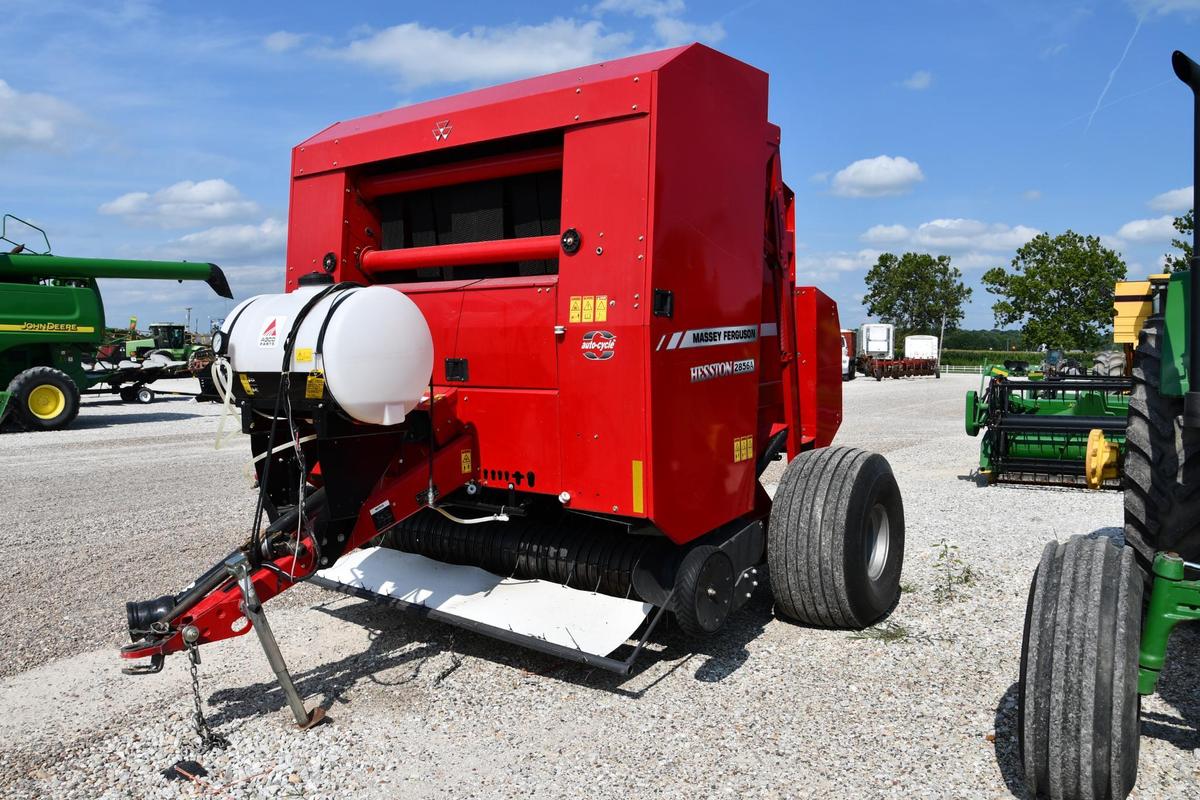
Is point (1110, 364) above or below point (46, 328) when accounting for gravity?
below

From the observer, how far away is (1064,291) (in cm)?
4222

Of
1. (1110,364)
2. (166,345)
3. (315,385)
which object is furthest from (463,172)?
(166,345)

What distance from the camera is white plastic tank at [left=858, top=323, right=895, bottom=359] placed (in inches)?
1722

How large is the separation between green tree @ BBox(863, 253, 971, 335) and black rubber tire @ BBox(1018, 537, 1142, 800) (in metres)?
70.4

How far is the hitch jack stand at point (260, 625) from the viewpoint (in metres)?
3.33

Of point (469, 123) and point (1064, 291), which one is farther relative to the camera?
point (1064, 291)

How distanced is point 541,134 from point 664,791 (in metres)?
2.86

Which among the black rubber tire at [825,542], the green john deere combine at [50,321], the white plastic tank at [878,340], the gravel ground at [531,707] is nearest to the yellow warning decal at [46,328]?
the green john deere combine at [50,321]

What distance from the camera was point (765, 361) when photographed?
4910 mm

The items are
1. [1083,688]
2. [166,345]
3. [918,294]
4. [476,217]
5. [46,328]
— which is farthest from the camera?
[918,294]

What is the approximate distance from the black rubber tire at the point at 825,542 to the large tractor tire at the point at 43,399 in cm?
1483

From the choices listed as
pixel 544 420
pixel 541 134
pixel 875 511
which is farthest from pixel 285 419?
pixel 875 511

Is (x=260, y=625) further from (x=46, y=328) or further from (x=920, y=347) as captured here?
(x=920, y=347)

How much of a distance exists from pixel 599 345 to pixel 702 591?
4.02 feet
